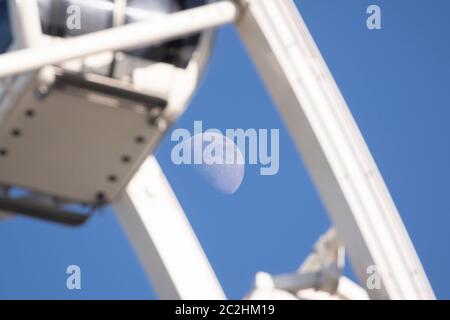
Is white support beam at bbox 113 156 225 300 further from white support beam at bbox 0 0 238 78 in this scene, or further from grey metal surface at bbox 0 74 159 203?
white support beam at bbox 0 0 238 78

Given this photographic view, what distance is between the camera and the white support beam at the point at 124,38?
20.2 m

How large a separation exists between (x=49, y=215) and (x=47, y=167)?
1.20m

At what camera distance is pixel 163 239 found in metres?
25.1

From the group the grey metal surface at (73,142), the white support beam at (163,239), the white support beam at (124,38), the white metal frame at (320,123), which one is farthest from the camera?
the white support beam at (163,239)

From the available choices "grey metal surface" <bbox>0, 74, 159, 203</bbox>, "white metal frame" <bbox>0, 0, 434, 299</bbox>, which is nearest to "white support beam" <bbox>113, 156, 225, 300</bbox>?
"grey metal surface" <bbox>0, 74, 159, 203</bbox>

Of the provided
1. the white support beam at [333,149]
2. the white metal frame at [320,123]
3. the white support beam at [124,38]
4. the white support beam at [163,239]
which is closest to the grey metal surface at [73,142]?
the white support beam at [124,38]

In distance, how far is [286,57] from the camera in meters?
22.0

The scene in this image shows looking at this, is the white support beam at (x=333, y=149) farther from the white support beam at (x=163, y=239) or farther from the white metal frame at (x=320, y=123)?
the white support beam at (x=163, y=239)

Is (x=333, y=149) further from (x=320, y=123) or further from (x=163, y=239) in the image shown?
(x=163, y=239)

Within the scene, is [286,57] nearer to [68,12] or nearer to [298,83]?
[298,83]

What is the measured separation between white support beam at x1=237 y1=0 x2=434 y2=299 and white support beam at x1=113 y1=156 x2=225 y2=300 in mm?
3653

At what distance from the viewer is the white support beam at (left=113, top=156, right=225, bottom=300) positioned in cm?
2489

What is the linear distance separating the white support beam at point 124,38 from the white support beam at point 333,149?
2.18 ft
